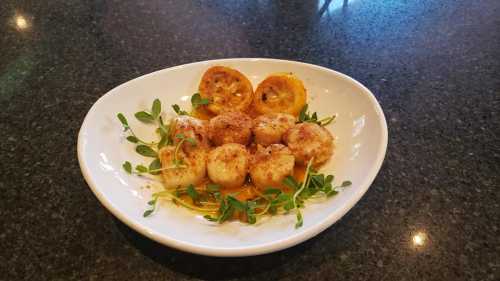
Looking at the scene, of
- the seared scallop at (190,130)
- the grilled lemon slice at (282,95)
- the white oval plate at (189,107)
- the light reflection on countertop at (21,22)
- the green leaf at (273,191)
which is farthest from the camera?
the light reflection on countertop at (21,22)

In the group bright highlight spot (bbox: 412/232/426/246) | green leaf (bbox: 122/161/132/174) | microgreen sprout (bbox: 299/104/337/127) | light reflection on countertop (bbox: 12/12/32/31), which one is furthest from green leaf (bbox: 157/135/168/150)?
light reflection on countertop (bbox: 12/12/32/31)

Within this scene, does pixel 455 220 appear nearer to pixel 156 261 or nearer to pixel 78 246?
pixel 156 261

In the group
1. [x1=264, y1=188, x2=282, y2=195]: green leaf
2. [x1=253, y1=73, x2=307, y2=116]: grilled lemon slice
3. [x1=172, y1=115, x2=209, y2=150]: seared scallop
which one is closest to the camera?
[x1=264, y1=188, x2=282, y2=195]: green leaf

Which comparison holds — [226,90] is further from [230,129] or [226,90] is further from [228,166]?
[228,166]

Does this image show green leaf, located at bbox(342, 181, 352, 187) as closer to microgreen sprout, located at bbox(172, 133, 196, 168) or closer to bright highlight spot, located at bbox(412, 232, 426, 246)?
bright highlight spot, located at bbox(412, 232, 426, 246)

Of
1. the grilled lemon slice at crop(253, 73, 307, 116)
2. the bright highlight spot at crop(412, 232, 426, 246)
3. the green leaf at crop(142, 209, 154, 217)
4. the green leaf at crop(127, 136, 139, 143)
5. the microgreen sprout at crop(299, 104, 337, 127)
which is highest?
the grilled lemon slice at crop(253, 73, 307, 116)

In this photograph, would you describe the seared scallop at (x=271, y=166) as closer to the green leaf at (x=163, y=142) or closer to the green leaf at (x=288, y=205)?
the green leaf at (x=288, y=205)

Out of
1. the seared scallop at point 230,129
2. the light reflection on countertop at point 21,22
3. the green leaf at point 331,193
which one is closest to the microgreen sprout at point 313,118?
the seared scallop at point 230,129
